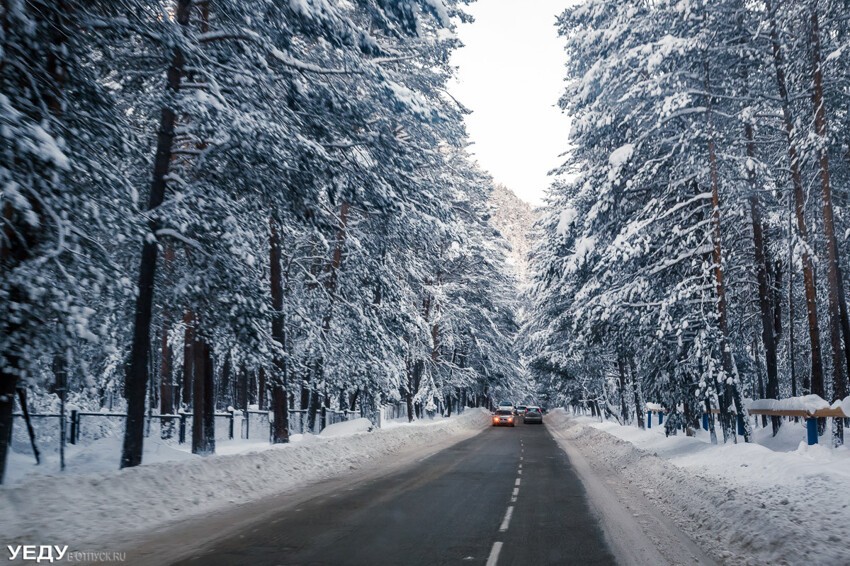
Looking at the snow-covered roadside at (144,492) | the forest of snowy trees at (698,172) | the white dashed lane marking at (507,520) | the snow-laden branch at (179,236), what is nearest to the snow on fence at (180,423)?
the snow-covered roadside at (144,492)

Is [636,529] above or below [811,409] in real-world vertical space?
below

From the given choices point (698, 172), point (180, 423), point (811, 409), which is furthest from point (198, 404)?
point (698, 172)

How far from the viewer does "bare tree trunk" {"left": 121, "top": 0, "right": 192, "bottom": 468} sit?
12836mm

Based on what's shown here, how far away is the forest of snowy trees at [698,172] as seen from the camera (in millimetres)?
17484

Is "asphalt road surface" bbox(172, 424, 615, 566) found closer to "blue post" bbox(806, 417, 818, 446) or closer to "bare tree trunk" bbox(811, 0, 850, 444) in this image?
"blue post" bbox(806, 417, 818, 446)

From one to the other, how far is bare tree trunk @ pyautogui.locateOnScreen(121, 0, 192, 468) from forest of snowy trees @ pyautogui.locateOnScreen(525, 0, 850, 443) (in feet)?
36.5

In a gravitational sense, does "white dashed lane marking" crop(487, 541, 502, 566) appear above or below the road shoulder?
above

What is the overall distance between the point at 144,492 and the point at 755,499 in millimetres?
9435

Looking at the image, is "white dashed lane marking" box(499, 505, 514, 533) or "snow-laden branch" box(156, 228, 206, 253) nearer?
"white dashed lane marking" box(499, 505, 514, 533)

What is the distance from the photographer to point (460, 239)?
21188 mm

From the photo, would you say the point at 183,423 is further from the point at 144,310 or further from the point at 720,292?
the point at 720,292

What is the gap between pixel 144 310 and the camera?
1326 centimetres

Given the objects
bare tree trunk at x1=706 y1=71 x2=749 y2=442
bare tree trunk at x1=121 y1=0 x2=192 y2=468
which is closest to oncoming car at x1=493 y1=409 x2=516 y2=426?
bare tree trunk at x1=706 y1=71 x2=749 y2=442

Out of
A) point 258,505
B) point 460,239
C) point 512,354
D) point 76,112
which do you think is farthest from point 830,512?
point 512,354
